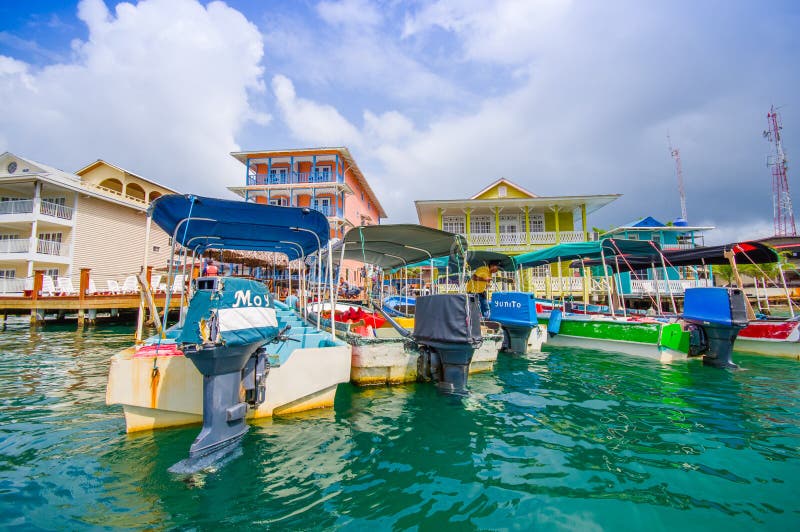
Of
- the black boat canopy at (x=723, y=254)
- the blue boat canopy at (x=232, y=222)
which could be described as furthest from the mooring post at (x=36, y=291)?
the black boat canopy at (x=723, y=254)

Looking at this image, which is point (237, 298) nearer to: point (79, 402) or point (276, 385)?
point (276, 385)

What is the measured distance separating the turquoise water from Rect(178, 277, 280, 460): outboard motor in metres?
0.34

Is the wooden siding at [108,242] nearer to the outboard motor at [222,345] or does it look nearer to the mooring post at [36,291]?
the mooring post at [36,291]

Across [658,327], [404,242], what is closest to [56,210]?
[404,242]

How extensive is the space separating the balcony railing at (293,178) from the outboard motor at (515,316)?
21.6 metres

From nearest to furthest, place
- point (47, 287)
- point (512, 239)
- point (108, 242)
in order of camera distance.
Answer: point (47, 287), point (512, 239), point (108, 242)

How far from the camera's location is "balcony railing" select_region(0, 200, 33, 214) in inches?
809

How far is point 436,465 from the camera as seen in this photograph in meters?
3.78

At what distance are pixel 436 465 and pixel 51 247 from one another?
89.1 feet

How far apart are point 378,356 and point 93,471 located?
4043mm

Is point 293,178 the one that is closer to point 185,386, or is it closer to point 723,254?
point 185,386

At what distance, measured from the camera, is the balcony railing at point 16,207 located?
67.4ft

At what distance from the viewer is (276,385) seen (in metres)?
4.81

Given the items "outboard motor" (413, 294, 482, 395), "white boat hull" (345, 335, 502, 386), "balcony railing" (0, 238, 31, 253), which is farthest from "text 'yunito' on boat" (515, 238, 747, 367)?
"balcony railing" (0, 238, 31, 253)
